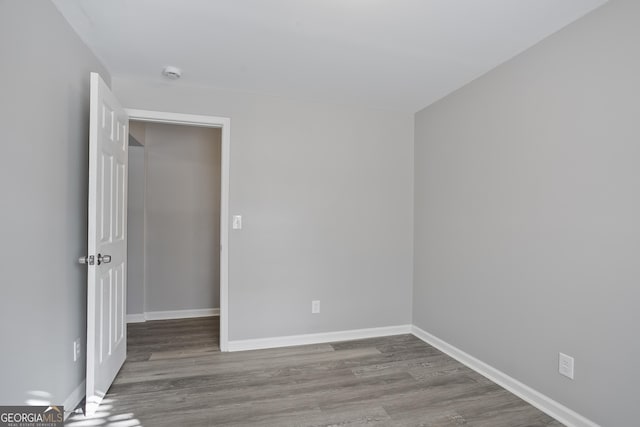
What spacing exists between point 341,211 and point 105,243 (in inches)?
82.1

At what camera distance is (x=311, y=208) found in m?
3.27

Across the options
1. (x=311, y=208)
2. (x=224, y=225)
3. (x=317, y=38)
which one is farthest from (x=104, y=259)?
(x=317, y=38)

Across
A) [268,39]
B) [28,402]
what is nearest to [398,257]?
[268,39]

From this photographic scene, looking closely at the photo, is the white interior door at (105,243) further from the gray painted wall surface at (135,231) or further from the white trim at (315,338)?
the gray painted wall surface at (135,231)

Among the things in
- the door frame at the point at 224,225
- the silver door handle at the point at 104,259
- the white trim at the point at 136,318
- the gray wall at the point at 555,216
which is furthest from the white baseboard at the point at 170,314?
the gray wall at the point at 555,216

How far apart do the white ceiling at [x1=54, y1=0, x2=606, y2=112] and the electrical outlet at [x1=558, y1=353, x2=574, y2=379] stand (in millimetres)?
2072

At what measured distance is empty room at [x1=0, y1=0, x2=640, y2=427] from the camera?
1.71 m

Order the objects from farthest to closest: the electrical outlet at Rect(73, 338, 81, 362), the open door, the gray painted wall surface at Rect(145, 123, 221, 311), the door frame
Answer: the gray painted wall surface at Rect(145, 123, 221, 311)
the door frame
the electrical outlet at Rect(73, 338, 81, 362)
the open door

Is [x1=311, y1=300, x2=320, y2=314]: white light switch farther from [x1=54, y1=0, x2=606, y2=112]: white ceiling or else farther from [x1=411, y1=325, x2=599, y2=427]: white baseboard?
[x1=54, y1=0, x2=606, y2=112]: white ceiling

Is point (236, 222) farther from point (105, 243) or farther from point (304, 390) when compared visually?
point (304, 390)

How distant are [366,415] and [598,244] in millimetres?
1719

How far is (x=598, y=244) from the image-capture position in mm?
1807

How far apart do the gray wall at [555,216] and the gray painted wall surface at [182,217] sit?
287 centimetres

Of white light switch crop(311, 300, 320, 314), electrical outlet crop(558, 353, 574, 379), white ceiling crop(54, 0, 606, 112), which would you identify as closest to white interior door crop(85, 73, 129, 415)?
white ceiling crop(54, 0, 606, 112)
